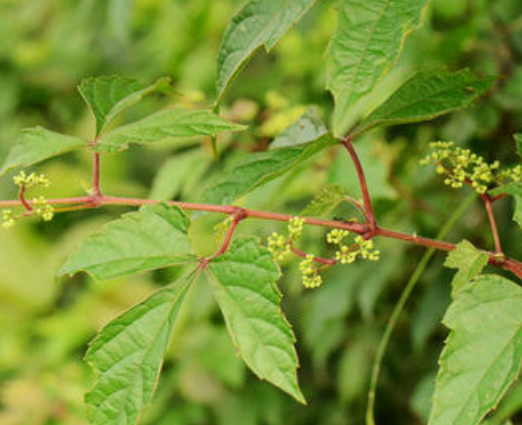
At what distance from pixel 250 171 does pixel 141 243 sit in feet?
Result: 0.58

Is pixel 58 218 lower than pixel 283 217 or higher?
lower

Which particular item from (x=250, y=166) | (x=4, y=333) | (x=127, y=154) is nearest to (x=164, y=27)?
(x=127, y=154)

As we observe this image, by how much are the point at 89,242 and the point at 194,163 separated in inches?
29.8

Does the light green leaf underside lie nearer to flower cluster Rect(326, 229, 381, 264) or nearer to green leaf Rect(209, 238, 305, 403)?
flower cluster Rect(326, 229, 381, 264)

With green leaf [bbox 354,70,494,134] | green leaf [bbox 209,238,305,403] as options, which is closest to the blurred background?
green leaf [bbox 354,70,494,134]

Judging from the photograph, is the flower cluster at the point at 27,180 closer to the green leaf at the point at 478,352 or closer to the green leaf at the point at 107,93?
the green leaf at the point at 107,93

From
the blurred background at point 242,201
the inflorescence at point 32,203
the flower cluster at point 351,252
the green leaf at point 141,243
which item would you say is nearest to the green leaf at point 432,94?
the blurred background at point 242,201

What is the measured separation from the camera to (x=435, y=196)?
1.71 m

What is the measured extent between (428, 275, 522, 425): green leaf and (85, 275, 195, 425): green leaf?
28 cm

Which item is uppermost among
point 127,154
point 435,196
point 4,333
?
point 435,196

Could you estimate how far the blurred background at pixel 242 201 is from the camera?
150cm

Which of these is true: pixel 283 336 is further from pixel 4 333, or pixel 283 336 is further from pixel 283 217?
pixel 4 333

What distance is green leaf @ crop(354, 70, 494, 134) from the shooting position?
2.82ft

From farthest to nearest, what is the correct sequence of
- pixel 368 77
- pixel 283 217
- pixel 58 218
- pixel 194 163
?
pixel 58 218 < pixel 194 163 < pixel 283 217 < pixel 368 77
